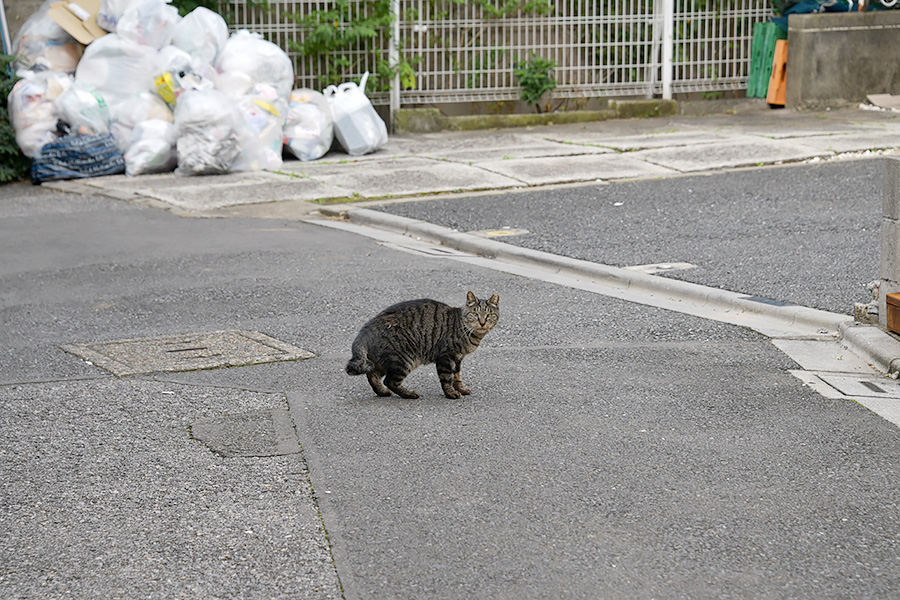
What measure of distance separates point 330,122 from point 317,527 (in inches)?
423

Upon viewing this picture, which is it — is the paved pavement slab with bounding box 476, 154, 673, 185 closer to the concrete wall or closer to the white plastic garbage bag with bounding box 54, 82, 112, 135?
the white plastic garbage bag with bounding box 54, 82, 112, 135

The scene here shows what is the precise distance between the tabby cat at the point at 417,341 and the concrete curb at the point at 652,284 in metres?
2.28

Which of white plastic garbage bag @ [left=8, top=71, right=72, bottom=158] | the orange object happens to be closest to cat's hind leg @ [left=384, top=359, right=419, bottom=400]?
white plastic garbage bag @ [left=8, top=71, right=72, bottom=158]

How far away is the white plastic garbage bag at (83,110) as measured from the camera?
1354cm

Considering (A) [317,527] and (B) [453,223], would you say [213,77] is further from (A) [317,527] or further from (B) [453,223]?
(A) [317,527]

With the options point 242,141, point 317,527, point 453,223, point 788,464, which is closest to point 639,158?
point 453,223

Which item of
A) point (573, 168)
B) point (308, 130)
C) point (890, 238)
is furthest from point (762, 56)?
point (890, 238)

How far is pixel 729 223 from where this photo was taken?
10.2m

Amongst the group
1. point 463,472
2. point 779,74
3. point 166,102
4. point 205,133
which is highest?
point 779,74

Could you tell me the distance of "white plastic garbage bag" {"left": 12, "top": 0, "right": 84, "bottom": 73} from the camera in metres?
14.5

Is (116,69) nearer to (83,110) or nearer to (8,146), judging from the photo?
(83,110)

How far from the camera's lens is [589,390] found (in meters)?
5.88

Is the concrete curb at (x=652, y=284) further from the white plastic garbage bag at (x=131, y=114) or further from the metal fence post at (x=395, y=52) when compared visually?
the metal fence post at (x=395, y=52)

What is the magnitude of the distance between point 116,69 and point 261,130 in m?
2.02
